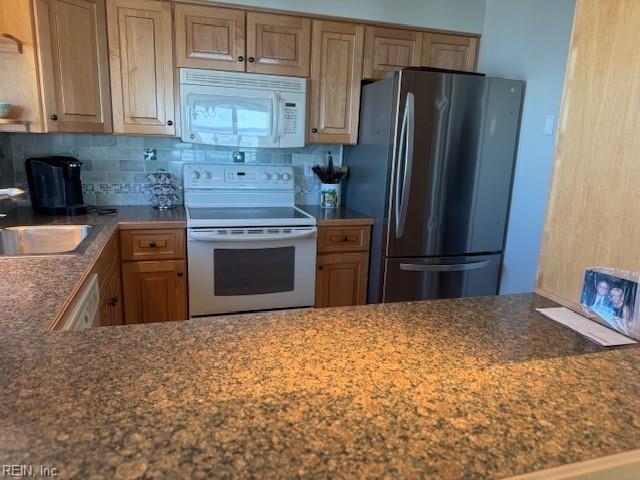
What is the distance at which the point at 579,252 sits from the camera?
1.15 metres

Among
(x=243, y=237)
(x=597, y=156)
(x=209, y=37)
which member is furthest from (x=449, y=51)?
(x=597, y=156)

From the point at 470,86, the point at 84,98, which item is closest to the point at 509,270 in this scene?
the point at 470,86

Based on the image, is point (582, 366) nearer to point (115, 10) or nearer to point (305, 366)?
point (305, 366)

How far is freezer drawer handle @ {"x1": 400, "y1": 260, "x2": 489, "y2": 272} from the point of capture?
2.74 metres

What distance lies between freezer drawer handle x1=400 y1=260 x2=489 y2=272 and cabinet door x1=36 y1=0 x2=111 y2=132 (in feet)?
6.30

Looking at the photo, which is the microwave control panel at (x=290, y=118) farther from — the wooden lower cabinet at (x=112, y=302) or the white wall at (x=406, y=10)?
the wooden lower cabinet at (x=112, y=302)

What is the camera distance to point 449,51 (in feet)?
9.91

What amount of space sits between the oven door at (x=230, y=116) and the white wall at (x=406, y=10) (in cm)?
51

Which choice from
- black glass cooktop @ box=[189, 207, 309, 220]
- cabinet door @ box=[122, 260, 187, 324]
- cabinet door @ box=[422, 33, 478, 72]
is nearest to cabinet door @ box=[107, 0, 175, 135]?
black glass cooktop @ box=[189, 207, 309, 220]

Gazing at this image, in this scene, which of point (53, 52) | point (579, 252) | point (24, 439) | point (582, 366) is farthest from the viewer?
point (53, 52)

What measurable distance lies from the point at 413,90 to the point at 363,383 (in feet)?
6.78

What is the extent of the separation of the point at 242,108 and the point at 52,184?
3.75ft

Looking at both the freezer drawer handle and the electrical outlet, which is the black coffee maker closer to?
the electrical outlet

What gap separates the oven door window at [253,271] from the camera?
2623 mm
